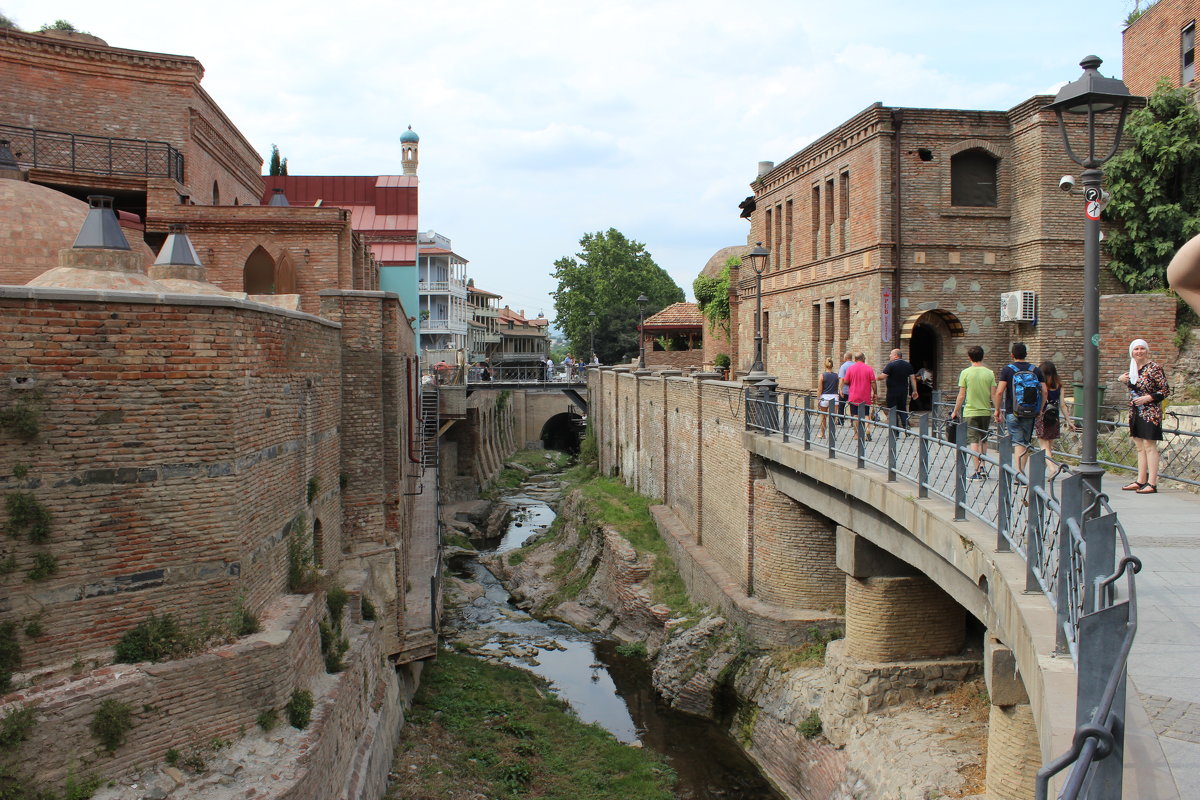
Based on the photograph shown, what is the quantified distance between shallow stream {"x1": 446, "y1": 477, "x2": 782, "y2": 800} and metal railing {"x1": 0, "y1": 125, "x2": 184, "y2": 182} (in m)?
12.8

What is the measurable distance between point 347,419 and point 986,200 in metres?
14.9

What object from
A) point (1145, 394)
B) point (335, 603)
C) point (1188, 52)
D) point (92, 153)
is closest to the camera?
point (1145, 394)

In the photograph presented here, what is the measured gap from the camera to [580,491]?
2973 centimetres

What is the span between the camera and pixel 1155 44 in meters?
22.0

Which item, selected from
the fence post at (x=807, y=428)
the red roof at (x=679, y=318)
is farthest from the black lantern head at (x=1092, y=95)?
the red roof at (x=679, y=318)

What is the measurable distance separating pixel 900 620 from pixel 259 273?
54.2 feet

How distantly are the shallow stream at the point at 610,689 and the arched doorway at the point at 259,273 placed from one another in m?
9.27

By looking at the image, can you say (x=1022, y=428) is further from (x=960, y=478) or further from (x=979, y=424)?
(x=960, y=478)

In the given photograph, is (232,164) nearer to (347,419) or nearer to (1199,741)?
(347,419)

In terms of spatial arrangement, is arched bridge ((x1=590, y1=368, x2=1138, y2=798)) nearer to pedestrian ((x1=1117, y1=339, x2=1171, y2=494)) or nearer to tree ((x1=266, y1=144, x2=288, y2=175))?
pedestrian ((x1=1117, y1=339, x2=1171, y2=494))

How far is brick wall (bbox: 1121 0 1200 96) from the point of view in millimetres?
21047

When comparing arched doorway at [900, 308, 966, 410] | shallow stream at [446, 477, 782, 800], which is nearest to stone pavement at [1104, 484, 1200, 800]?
shallow stream at [446, 477, 782, 800]

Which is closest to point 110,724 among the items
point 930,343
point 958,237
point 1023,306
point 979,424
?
point 979,424

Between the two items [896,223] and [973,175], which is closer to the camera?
[896,223]
